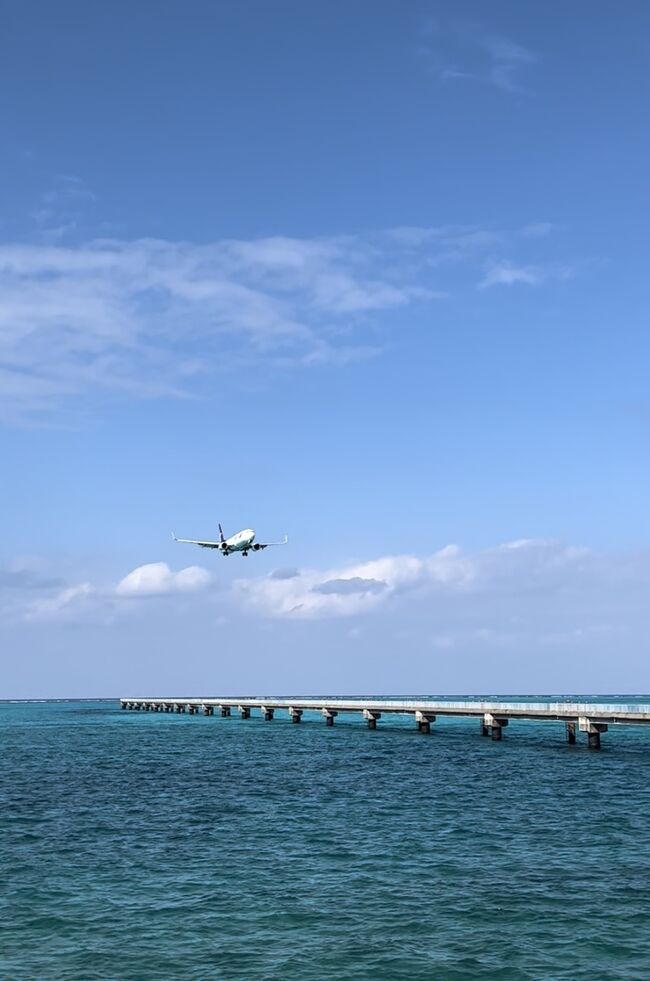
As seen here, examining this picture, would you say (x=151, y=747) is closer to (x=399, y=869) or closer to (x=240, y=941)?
(x=399, y=869)

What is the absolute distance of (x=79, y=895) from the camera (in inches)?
1078

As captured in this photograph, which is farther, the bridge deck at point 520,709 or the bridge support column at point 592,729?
the bridge support column at point 592,729

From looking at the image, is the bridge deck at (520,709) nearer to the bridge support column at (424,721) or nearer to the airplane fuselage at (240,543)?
the bridge support column at (424,721)

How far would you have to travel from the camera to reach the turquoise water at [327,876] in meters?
21.2

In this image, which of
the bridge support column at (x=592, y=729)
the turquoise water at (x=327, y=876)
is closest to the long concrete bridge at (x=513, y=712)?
the bridge support column at (x=592, y=729)

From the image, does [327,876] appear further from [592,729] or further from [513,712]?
[513,712]

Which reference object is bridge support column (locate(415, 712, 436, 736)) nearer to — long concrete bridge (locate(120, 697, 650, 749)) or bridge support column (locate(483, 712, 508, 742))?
long concrete bridge (locate(120, 697, 650, 749))

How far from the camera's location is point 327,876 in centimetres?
2922

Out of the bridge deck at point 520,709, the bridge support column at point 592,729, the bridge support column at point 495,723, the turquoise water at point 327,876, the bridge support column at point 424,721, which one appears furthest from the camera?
the bridge support column at point 424,721

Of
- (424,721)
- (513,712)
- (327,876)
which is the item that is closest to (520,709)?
(513,712)

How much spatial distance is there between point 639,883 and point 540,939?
6866 mm

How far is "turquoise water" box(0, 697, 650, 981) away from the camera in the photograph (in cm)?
2120

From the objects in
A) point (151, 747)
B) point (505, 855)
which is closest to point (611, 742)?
point (151, 747)

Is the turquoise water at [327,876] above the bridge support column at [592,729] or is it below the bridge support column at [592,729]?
below
